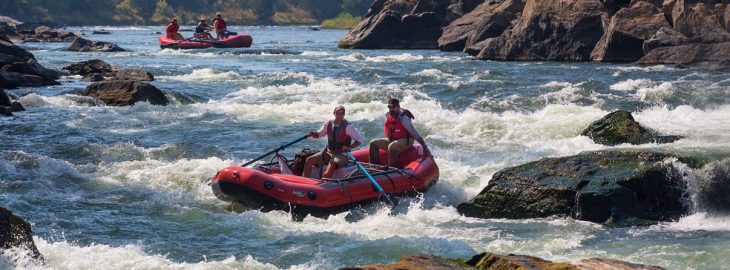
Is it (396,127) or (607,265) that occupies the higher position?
(607,265)

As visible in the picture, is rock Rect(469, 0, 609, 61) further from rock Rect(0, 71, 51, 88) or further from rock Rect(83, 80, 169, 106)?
rock Rect(0, 71, 51, 88)

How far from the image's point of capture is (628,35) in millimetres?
27672

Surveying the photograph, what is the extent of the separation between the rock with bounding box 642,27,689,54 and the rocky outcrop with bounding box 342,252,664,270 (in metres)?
21.7

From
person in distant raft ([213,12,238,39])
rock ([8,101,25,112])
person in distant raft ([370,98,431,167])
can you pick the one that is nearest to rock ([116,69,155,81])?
rock ([8,101,25,112])

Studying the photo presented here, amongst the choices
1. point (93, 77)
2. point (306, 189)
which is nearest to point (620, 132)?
point (306, 189)

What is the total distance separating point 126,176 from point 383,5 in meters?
35.1

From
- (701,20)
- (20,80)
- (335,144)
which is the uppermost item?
(701,20)

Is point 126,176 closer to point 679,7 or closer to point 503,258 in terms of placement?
point 503,258

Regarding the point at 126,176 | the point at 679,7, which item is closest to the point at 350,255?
the point at 126,176

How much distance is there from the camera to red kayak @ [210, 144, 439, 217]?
10883 millimetres

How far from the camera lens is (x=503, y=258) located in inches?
257

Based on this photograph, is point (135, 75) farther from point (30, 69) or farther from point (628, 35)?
point (628, 35)

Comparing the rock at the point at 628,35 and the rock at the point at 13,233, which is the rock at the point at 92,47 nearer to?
the rock at the point at 628,35

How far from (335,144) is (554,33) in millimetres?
19332
